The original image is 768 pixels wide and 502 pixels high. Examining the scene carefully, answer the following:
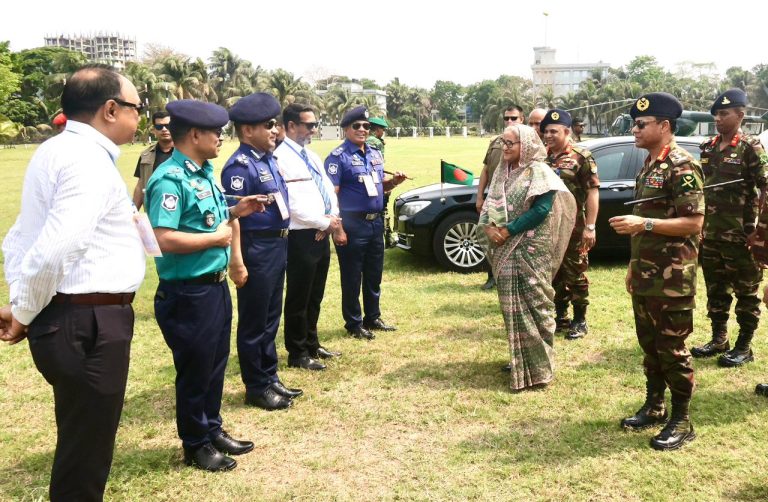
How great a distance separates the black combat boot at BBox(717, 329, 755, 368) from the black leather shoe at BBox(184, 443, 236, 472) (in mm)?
3652

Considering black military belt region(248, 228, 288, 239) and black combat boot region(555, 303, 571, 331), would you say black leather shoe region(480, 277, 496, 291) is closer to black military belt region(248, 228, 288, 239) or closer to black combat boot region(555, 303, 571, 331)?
black combat boot region(555, 303, 571, 331)

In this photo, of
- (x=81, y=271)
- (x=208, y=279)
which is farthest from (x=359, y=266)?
(x=81, y=271)

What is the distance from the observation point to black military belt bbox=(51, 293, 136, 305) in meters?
2.14

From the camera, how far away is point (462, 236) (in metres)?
7.76

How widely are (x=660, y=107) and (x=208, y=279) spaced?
2.60 meters

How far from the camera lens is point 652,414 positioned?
12.1 ft

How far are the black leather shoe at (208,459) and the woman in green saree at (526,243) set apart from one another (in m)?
2.03

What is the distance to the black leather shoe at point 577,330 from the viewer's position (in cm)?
538

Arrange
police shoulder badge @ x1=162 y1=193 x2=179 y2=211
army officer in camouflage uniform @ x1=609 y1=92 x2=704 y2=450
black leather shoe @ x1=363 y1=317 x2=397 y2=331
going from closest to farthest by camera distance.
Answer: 1. police shoulder badge @ x1=162 y1=193 x2=179 y2=211
2. army officer in camouflage uniform @ x1=609 y1=92 x2=704 y2=450
3. black leather shoe @ x1=363 y1=317 x2=397 y2=331

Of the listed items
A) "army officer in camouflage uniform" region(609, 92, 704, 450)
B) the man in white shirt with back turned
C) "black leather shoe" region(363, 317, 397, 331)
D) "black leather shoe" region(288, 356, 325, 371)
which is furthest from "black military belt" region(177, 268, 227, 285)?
"black leather shoe" region(363, 317, 397, 331)

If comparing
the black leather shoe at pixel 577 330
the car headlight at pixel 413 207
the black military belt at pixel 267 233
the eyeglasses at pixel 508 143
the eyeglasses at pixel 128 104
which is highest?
the eyeglasses at pixel 128 104

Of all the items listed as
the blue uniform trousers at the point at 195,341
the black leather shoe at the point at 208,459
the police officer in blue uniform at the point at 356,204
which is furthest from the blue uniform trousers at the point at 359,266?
the black leather shoe at the point at 208,459

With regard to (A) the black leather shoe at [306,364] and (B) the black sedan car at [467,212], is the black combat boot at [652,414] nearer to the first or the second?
(A) the black leather shoe at [306,364]

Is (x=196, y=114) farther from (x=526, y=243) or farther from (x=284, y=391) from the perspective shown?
(x=526, y=243)
